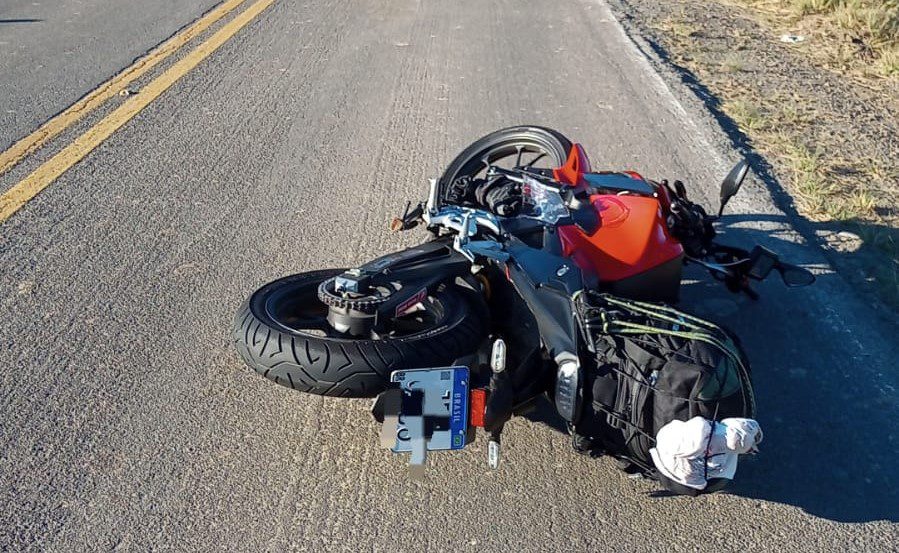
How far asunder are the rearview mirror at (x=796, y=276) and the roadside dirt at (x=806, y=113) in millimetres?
473

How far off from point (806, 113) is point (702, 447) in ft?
17.0

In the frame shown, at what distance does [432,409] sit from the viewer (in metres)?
3.00

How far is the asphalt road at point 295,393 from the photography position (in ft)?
10.3

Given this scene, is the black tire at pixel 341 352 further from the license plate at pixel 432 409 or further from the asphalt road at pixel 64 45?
the asphalt road at pixel 64 45

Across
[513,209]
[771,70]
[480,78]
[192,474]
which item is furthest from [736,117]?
[192,474]

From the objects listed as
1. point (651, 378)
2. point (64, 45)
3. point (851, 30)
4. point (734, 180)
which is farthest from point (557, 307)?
point (851, 30)

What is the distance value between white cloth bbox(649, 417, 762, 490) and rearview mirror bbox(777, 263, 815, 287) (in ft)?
5.78

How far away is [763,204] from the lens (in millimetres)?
5668

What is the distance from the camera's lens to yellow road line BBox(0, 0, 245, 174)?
6.14 m

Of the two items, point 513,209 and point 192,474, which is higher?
point 513,209

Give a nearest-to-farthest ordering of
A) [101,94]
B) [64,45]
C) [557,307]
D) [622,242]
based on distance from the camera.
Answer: [557,307] → [622,242] → [101,94] → [64,45]

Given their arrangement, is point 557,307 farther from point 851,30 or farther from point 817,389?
point 851,30

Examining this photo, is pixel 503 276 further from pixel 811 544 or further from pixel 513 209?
pixel 811 544

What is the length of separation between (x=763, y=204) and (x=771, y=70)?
3.24 meters
